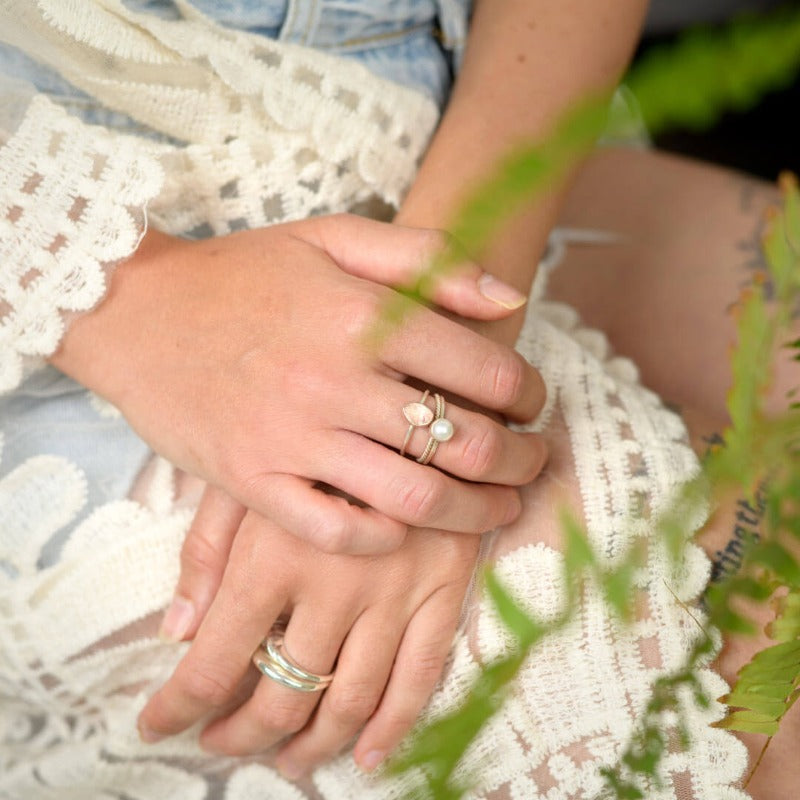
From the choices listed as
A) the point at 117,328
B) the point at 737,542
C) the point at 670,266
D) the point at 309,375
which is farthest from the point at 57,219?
the point at 670,266

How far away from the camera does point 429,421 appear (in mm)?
593

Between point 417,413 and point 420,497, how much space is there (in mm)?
59

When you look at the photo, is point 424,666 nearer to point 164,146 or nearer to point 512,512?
point 512,512

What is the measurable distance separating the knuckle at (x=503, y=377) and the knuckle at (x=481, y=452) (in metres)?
0.03

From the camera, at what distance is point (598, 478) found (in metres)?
0.67

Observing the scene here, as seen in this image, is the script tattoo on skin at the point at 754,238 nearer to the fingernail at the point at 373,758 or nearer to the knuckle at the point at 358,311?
the knuckle at the point at 358,311

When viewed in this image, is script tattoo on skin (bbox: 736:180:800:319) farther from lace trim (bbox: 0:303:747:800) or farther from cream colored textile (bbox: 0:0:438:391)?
cream colored textile (bbox: 0:0:438:391)

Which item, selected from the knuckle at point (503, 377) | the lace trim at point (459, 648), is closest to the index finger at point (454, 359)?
the knuckle at point (503, 377)

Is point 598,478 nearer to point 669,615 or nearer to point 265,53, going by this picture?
point 669,615

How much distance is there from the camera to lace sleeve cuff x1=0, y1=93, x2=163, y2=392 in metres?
0.63

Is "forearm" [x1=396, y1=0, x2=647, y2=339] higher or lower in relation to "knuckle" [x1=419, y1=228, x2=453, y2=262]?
higher

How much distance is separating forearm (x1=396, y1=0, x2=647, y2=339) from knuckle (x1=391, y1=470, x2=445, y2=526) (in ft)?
0.58

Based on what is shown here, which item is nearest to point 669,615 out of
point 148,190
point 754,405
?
point 754,405

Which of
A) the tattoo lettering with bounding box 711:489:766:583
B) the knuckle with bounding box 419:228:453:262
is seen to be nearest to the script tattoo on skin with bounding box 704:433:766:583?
the tattoo lettering with bounding box 711:489:766:583
